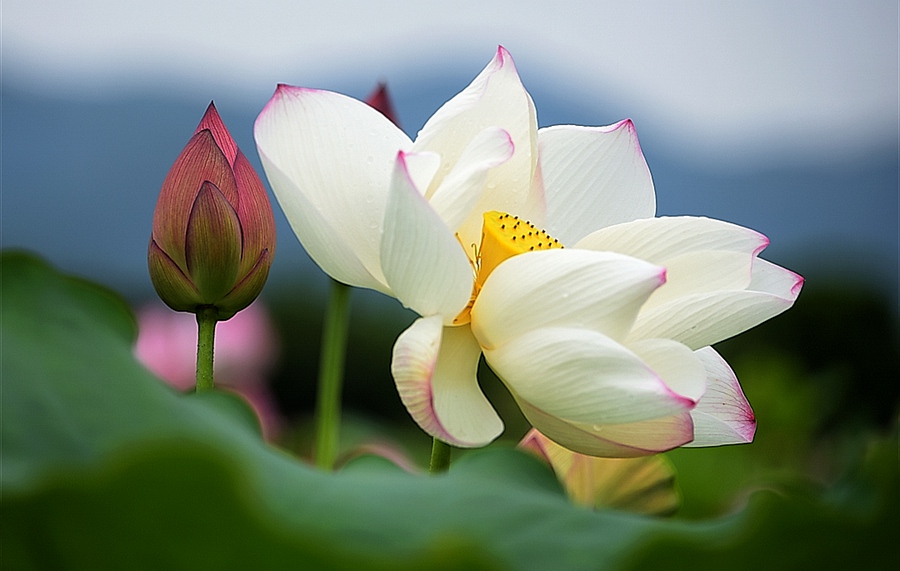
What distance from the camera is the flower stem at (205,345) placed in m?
0.39

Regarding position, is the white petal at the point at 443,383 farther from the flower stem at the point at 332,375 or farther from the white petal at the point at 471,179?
the flower stem at the point at 332,375

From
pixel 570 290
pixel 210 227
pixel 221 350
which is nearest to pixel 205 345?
pixel 210 227

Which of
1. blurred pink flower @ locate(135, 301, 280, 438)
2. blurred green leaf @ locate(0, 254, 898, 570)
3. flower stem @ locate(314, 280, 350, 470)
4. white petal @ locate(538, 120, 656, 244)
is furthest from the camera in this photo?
blurred pink flower @ locate(135, 301, 280, 438)

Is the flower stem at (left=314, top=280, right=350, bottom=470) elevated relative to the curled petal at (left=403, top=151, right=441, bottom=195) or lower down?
lower down

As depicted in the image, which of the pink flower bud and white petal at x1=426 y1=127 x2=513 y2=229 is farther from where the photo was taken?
the pink flower bud

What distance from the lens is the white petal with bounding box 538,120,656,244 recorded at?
1.50ft

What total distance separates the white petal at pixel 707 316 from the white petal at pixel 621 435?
0.04 m

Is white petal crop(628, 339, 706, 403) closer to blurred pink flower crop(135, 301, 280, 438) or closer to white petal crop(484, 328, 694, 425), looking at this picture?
white petal crop(484, 328, 694, 425)

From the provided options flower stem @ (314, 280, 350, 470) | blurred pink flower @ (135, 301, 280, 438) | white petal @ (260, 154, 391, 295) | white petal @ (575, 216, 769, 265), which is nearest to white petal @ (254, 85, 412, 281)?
white petal @ (260, 154, 391, 295)

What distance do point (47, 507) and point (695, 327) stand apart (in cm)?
25

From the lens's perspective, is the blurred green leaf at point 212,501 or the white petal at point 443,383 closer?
the blurred green leaf at point 212,501

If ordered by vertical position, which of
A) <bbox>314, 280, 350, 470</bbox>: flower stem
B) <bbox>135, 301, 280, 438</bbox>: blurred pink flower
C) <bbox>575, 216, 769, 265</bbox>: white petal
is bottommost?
<bbox>135, 301, 280, 438</bbox>: blurred pink flower

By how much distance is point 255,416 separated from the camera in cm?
33

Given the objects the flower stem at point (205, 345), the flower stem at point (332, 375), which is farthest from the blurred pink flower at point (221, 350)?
the flower stem at point (205, 345)
